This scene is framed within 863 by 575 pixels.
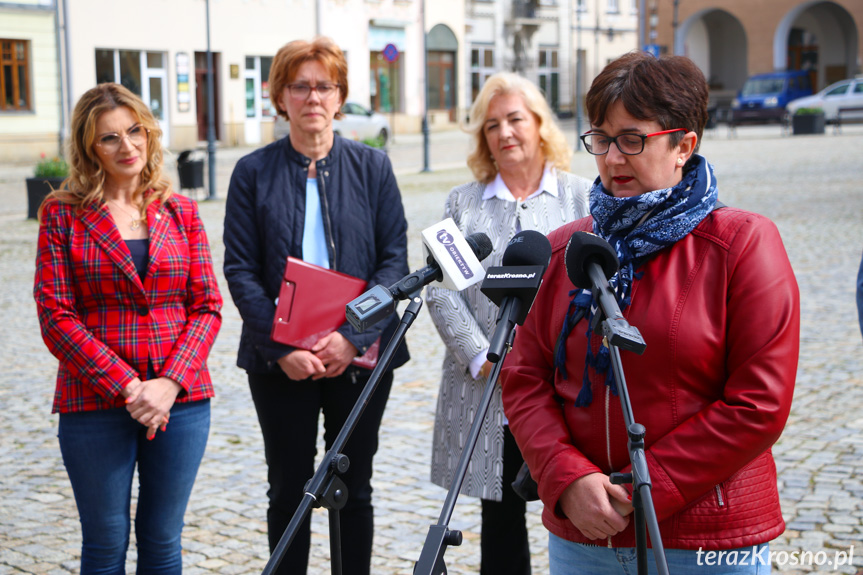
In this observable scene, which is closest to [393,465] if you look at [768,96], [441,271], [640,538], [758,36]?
[441,271]

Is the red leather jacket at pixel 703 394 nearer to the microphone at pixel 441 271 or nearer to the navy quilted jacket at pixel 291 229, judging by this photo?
the microphone at pixel 441 271

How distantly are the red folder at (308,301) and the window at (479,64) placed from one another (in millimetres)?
45531

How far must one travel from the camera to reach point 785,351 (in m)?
2.25

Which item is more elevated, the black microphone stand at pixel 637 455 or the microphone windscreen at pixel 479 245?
the microphone windscreen at pixel 479 245

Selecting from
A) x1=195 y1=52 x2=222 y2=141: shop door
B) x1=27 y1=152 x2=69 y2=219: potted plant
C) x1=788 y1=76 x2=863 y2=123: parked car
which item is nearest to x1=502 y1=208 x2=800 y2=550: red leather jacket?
x1=27 y1=152 x2=69 y2=219: potted plant

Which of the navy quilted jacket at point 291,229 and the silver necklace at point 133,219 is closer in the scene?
the silver necklace at point 133,219

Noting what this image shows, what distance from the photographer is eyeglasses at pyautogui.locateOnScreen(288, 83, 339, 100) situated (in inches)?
151

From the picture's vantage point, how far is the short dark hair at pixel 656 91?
236 cm

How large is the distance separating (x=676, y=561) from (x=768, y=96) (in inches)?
1615

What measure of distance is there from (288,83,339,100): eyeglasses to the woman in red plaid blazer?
0.54 meters

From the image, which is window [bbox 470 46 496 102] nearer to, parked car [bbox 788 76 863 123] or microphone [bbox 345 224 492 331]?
parked car [bbox 788 76 863 123]

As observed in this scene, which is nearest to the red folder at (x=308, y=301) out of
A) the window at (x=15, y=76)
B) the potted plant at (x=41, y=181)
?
the potted plant at (x=41, y=181)

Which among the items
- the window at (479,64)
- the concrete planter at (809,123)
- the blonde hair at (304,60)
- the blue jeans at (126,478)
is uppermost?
the window at (479,64)

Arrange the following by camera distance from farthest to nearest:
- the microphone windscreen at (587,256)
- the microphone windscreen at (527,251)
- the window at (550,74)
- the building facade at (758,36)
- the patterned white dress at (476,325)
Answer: the window at (550,74) < the building facade at (758,36) < the patterned white dress at (476,325) < the microphone windscreen at (527,251) < the microphone windscreen at (587,256)
